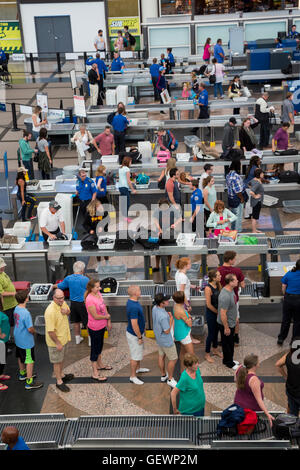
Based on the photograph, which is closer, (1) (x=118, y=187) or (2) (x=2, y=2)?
(1) (x=118, y=187)

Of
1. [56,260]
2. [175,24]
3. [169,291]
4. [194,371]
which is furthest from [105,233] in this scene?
[175,24]

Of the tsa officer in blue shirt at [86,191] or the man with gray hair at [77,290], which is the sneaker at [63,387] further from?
the tsa officer in blue shirt at [86,191]

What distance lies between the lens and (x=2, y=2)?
33188 mm

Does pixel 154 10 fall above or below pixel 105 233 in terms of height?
above

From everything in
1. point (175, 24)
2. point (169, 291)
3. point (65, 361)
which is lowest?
point (65, 361)

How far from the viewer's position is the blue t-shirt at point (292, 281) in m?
8.57

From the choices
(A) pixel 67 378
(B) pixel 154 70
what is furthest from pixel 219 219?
(B) pixel 154 70

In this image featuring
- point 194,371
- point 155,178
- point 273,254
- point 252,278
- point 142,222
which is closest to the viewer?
point 194,371

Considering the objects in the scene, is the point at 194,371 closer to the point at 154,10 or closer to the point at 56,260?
the point at 56,260

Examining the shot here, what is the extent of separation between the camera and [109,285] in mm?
9820

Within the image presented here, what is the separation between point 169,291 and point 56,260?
176cm

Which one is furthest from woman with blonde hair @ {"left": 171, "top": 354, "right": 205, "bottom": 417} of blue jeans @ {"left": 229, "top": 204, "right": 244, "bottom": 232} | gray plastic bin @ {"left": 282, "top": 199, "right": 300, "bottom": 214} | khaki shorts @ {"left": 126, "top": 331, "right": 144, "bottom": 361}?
gray plastic bin @ {"left": 282, "top": 199, "right": 300, "bottom": 214}

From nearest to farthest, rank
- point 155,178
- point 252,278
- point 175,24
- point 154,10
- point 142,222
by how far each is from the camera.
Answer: point 252,278 < point 142,222 < point 155,178 < point 175,24 < point 154,10

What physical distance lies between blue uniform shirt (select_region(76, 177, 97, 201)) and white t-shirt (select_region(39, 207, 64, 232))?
4.56ft
